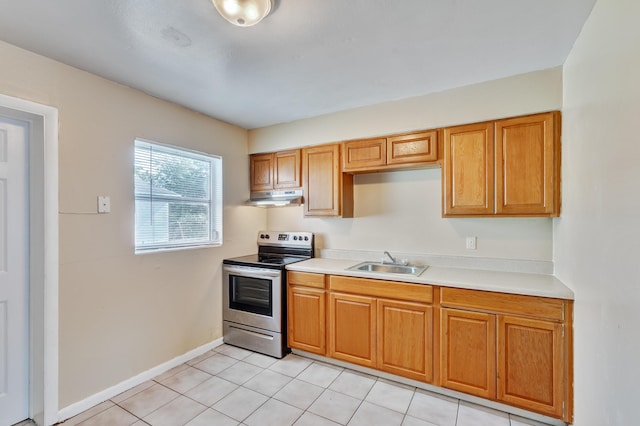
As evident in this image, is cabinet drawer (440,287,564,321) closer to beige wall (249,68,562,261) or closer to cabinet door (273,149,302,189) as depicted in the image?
beige wall (249,68,562,261)

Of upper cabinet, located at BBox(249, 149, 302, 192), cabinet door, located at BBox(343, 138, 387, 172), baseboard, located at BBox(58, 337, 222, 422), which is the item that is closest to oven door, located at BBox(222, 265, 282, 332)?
baseboard, located at BBox(58, 337, 222, 422)

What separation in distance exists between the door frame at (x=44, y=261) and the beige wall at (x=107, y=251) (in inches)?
2.1

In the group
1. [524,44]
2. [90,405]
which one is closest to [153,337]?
[90,405]

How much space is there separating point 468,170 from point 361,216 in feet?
3.83

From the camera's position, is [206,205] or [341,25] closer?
[341,25]

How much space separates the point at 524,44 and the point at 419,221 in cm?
156

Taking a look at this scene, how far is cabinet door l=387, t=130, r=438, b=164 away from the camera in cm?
254

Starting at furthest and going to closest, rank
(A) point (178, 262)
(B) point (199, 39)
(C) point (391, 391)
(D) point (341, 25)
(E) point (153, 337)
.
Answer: (A) point (178, 262)
(E) point (153, 337)
(C) point (391, 391)
(B) point (199, 39)
(D) point (341, 25)

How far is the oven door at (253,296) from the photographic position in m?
2.90

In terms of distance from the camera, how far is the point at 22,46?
1819 millimetres

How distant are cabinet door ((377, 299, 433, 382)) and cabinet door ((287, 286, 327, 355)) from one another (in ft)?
1.83

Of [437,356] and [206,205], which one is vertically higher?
[206,205]

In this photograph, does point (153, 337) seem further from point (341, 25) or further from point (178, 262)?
point (341, 25)

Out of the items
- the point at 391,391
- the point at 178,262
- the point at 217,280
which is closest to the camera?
the point at 391,391
